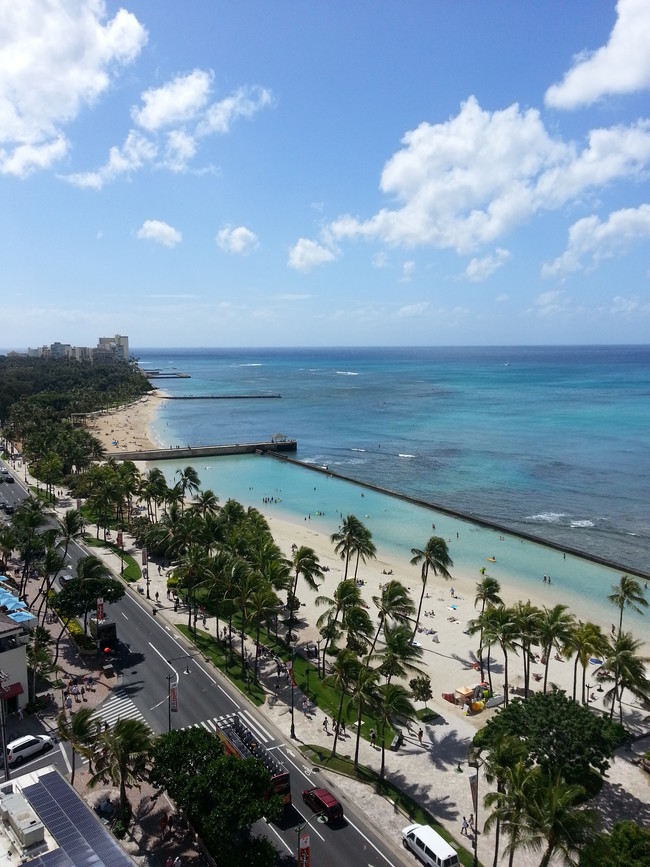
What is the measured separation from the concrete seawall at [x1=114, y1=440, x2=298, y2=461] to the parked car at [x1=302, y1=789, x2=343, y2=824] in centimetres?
9495

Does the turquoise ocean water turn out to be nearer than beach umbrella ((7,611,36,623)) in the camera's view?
No

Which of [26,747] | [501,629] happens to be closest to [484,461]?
[501,629]

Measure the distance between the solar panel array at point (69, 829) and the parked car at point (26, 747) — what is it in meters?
10.6

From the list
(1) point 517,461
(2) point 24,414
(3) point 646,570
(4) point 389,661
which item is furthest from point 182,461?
(4) point 389,661

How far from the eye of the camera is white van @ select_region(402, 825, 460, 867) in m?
23.8

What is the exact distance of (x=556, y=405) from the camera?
196625mm

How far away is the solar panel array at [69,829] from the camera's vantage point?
17.5 meters

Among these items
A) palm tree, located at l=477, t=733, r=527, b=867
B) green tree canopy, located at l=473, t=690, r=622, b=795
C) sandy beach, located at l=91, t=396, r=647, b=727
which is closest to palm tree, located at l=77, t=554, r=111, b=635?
sandy beach, located at l=91, t=396, r=647, b=727

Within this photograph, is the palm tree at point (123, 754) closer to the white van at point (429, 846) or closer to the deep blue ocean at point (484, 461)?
the white van at point (429, 846)

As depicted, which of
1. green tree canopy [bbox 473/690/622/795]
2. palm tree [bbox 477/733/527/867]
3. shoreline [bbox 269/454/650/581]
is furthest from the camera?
shoreline [bbox 269/454/650/581]

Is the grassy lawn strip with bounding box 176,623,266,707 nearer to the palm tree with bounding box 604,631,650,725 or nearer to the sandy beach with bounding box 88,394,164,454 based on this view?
the palm tree with bounding box 604,631,650,725

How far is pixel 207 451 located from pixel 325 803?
102518mm

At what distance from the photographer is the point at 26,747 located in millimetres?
30219

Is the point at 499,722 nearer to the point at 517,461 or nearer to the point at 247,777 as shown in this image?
the point at 247,777
